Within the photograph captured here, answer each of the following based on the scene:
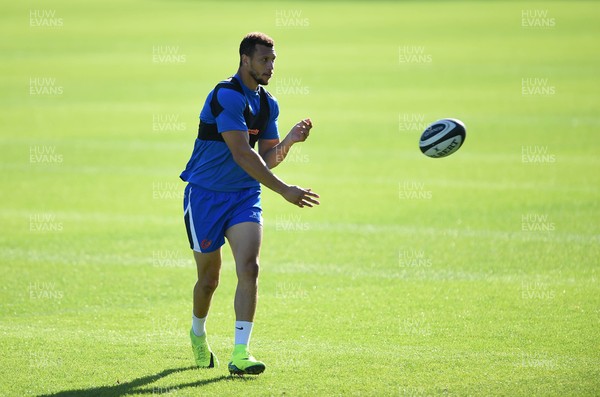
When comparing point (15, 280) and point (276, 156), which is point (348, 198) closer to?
point (15, 280)

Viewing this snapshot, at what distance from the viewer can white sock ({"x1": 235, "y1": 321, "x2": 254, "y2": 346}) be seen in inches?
301

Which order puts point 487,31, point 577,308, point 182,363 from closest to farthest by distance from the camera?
point 182,363
point 577,308
point 487,31

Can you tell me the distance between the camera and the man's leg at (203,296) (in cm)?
805

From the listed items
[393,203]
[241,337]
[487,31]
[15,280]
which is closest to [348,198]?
[393,203]

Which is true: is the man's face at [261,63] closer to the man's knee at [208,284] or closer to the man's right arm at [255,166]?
the man's right arm at [255,166]

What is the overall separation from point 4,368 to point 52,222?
6.88m

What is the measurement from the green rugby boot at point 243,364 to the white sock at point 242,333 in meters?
0.04

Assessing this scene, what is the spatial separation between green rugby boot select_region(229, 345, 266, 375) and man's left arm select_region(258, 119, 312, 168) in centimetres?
172

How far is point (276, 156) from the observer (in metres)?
8.45

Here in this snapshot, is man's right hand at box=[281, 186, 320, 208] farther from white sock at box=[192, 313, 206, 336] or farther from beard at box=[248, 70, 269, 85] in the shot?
white sock at box=[192, 313, 206, 336]

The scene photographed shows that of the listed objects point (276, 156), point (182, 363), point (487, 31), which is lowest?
point (182, 363)

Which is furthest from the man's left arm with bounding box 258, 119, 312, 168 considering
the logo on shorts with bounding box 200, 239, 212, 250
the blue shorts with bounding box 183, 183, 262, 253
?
the logo on shorts with bounding box 200, 239, 212, 250

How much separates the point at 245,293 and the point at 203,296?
611mm

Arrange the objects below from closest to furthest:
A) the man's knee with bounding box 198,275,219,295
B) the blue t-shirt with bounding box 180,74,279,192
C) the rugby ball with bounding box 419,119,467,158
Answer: the blue t-shirt with bounding box 180,74,279,192, the man's knee with bounding box 198,275,219,295, the rugby ball with bounding box 419,119,467,158
